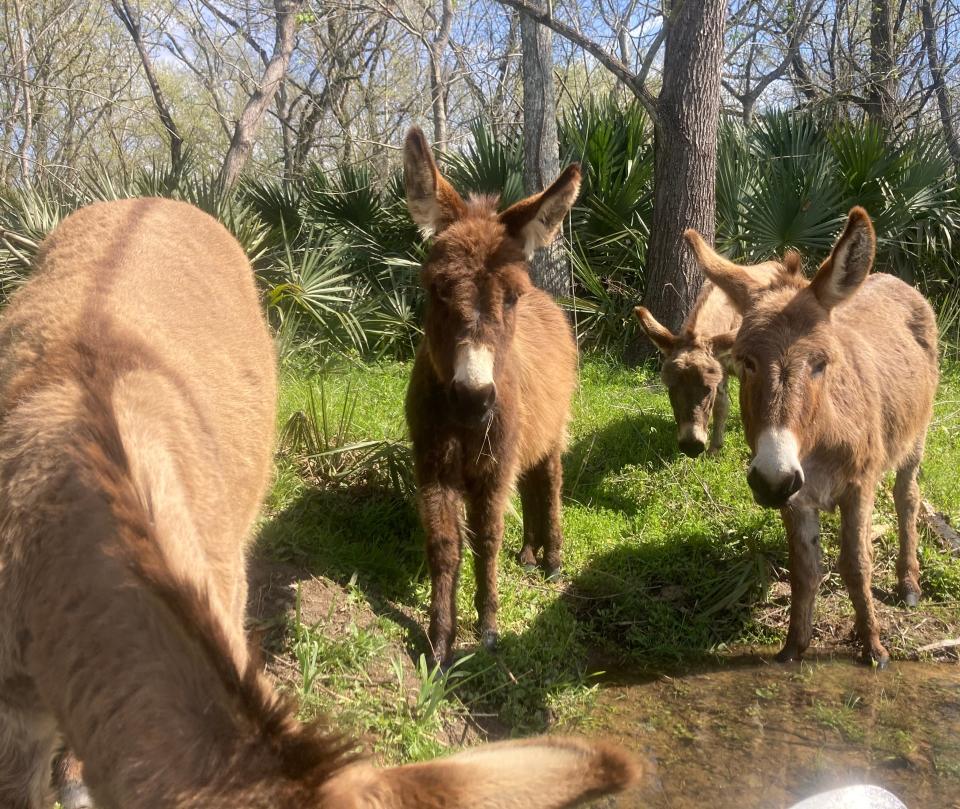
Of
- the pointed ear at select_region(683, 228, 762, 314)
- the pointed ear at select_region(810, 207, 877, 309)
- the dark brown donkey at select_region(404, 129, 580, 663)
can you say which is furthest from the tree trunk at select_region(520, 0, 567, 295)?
the pointed ear at select_region(810, 207, 877, 309)

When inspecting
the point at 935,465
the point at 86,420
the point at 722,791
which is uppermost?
the point at 86,420

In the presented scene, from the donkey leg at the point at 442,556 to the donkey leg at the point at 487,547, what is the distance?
0.14 metres

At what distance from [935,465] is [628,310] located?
3.97 m

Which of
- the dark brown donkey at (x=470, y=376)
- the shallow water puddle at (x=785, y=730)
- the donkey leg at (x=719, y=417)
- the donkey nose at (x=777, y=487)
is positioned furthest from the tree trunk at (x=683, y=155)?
the donkey nose at (x=777, y=487)

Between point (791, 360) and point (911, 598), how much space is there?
2.28 m

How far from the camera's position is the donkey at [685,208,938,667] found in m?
4.07

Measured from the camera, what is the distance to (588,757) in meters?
1.49

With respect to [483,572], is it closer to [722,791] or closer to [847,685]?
[722,791]

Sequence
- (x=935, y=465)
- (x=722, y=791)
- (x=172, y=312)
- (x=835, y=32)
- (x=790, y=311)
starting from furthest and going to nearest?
1. (x=835, y=32)
2. (x=935, y=465)
3. (x=790, y=311)
4. (x=722, y=791)
5. (x=172, y=312)

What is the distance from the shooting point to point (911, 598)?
17.5 feet

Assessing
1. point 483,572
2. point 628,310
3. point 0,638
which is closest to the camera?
point 0,638

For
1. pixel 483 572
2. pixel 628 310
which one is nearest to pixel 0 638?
pixel 483 572

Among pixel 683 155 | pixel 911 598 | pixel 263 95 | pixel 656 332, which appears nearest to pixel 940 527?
pixel 911 598

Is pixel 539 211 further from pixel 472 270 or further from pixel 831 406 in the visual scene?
pixel 831 406
